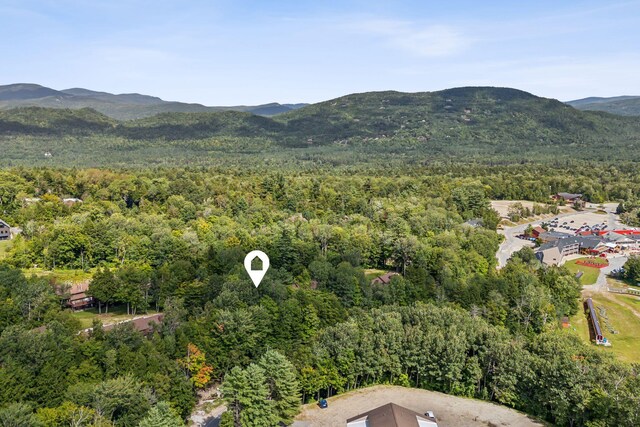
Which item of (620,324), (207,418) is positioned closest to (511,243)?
(620,324)

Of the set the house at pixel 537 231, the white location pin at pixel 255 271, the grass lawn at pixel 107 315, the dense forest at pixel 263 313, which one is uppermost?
the white location pin at pixel 255 271

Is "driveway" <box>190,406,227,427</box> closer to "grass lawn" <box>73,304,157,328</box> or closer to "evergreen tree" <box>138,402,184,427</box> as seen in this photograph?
"evergreen tree" <box>138,402,184,427</box>

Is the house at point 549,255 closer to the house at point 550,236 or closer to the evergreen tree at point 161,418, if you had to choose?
the house at point 550,236

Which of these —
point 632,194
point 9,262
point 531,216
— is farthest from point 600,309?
point 632,194

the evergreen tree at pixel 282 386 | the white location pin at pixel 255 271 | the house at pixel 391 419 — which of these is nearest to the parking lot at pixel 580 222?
the white location pin at pixel 255 271

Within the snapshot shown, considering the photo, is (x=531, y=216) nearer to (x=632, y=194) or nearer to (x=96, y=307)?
(x=632, y=194)

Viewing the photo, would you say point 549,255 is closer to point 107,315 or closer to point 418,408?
point 418,408
